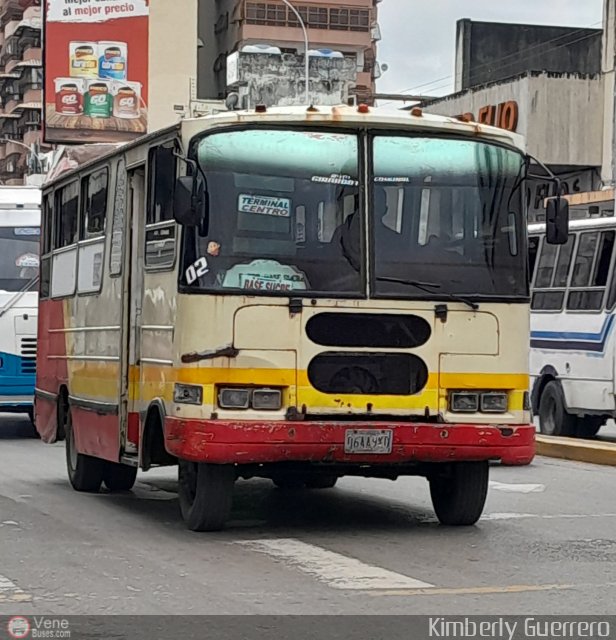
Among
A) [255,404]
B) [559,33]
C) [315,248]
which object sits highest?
[559,33]

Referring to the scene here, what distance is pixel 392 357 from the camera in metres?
10.5

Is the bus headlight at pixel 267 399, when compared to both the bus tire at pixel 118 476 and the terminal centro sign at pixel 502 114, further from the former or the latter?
the terminal centro sign at pixel 502 114

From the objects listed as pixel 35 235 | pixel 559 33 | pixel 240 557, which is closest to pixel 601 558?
pixel 240 557

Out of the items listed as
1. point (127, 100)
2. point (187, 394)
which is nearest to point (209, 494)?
point (187, 394)

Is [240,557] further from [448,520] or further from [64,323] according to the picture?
[64,323]

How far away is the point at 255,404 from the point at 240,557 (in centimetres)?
109

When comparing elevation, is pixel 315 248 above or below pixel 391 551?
above

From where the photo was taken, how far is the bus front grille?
803 inches

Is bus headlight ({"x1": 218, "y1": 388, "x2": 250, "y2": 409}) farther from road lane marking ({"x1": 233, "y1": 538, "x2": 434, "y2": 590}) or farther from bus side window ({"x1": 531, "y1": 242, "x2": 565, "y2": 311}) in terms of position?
bus side window ({"x1": 531, "y1": 242, "x2": 565, "y2": 311})

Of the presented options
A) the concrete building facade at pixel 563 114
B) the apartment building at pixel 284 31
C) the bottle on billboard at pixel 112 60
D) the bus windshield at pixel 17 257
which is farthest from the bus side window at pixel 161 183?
the apartment building at pixel 284 31

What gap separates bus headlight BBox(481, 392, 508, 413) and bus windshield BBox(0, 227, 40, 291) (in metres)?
11.2

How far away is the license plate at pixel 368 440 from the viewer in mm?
10289

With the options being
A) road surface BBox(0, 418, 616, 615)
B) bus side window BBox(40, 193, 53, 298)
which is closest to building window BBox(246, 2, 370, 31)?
bus side window BBox(40, 193, 53, 298)

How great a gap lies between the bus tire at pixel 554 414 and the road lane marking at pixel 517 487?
5.23 metres
